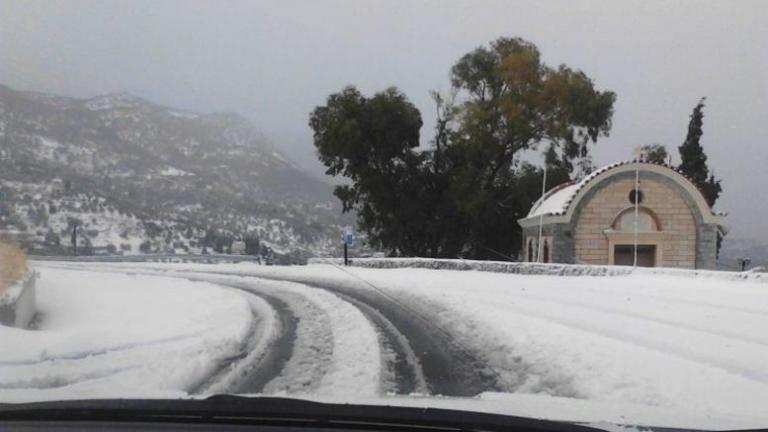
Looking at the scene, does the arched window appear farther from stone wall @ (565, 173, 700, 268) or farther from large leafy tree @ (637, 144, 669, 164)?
large leafy tree @ (637, 144, 669, 164)

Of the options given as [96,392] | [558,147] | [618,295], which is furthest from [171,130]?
[618,295]

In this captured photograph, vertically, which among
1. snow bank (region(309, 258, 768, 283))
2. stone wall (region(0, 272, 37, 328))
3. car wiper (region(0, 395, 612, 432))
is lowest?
car wiper (region(0, 395, 612, 432))

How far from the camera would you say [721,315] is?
6.94m

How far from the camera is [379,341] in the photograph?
634cm

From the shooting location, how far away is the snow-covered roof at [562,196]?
7.55 m

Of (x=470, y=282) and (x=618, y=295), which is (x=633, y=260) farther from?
(x=470, y=282)

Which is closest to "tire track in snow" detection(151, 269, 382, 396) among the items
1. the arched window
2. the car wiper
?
the car wiper

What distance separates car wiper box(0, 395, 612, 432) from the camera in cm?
278

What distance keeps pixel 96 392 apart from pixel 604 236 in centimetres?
752

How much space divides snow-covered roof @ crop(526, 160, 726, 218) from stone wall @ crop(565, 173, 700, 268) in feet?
2.12

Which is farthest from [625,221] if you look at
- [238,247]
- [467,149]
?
[238,247]

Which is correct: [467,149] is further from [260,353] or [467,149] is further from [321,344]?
[260,353]

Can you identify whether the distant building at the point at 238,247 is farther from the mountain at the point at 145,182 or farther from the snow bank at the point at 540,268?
the snow bank at the point at 540,268

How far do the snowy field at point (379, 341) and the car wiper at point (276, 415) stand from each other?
0.78ft
